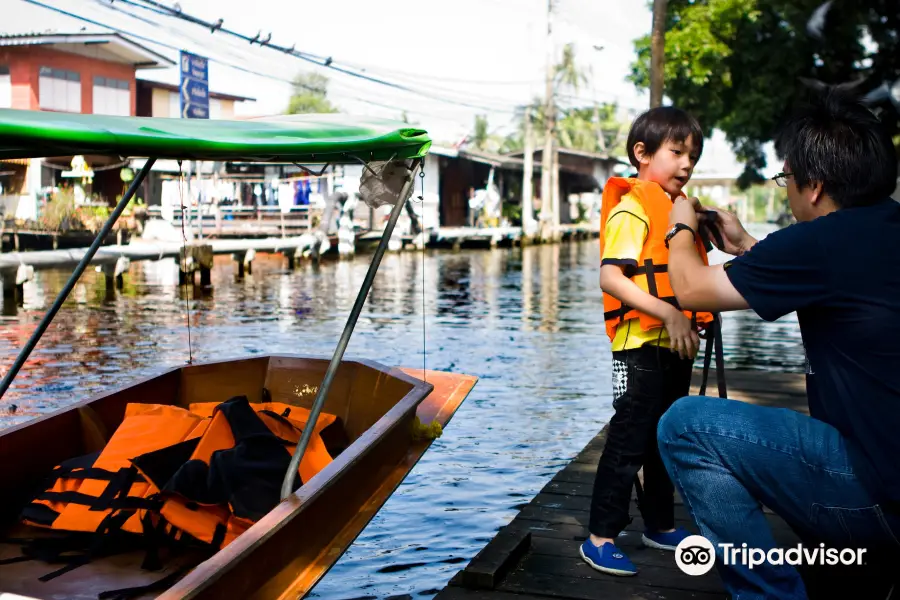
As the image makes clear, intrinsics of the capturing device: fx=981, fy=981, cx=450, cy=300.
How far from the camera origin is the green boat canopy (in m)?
3.12

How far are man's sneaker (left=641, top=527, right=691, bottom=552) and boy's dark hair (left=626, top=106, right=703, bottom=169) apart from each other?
1.59 m

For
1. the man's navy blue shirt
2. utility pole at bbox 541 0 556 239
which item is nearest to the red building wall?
utility pole at bbox 541 0 556 239

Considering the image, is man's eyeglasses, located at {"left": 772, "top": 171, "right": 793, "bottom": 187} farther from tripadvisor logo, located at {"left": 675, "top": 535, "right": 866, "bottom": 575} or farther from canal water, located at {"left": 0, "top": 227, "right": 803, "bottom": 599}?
canal water, located at {"left": 0, "top": 227, "right": 803, "bottom": 599}

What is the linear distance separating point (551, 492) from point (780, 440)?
A: 7.79 ft

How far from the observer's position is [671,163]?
153 inches

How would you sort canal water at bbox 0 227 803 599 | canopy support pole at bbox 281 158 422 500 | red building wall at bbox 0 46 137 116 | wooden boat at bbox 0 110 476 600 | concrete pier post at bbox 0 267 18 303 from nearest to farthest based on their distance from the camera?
wooden boat at bbox 0 110 476 600, canopy support pole at bbox 281 158 422 500, canal water at bbox 0 227 803 599, concrete pier post at bbox 0 267 18 303, red building wall at bbox 0 46 137 116

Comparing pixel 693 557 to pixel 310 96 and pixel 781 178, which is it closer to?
pixel 781 178

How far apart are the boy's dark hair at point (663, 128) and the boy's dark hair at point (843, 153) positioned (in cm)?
103

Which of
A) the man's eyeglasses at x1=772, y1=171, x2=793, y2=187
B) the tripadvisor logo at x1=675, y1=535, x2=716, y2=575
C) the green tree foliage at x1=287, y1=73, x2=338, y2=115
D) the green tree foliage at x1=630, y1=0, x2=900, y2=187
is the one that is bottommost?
the tripadvisor logo at x1=675, y1=535, x2=716, y2=575

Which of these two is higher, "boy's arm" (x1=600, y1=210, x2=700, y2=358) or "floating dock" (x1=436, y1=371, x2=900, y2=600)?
"boy's arm" (x1=600, y1=210, x2=700, y2=358)

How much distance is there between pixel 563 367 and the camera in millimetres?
11141

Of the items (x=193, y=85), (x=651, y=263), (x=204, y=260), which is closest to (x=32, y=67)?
(x=193, y=85)

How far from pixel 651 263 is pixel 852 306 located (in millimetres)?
1161

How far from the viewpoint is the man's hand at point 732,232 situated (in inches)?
145
